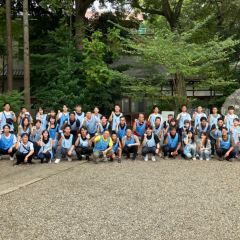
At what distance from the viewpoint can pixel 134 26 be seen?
17.1m

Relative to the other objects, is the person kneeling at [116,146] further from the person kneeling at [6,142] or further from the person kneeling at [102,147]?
the person kneeling at [6,142]

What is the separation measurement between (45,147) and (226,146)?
5.39 metres

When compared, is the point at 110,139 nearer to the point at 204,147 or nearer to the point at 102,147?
the point at 102,147

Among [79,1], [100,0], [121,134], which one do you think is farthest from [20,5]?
[121,134]

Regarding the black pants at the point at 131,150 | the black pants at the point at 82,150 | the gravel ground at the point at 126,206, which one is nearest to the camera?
the gravel ground at the point at 126,206

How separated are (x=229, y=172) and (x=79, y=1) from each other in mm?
12652

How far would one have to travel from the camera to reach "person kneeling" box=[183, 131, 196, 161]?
8392mm

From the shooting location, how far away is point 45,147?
8000mm

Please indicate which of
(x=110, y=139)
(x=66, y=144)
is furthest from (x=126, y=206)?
(x=66, y=144)

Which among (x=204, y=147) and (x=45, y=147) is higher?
(x=45, y=147)

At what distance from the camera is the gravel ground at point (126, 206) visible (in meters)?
3.70

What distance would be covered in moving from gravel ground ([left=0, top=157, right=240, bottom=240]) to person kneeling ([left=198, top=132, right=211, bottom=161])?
4.62ft

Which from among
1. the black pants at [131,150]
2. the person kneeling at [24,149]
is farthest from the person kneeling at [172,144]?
the person kneeling at [24,149]

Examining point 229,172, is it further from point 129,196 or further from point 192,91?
point 192,91
